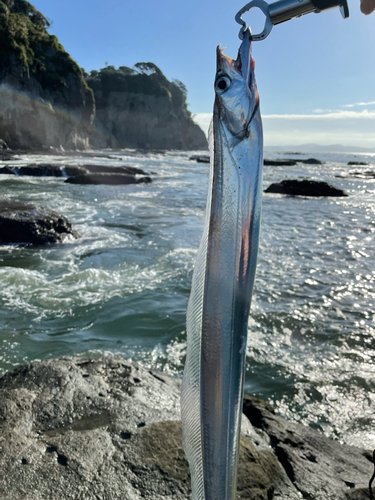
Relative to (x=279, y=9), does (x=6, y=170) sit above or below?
below

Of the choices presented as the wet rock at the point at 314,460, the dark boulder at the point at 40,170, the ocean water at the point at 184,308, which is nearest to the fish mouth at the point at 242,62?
the wet rock at the point at 314,460

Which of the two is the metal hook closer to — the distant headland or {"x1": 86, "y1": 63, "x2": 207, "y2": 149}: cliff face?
the distant headland

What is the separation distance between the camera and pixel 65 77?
45312mm

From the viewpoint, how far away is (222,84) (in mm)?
698

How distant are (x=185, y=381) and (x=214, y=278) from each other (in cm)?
24

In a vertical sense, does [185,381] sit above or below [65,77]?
below

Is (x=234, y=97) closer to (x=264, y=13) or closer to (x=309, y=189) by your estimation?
(x=264, y=13)

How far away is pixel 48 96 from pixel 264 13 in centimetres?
4825

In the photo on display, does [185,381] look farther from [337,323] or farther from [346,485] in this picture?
[337,323]

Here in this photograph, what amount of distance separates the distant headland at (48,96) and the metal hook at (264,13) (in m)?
40.4

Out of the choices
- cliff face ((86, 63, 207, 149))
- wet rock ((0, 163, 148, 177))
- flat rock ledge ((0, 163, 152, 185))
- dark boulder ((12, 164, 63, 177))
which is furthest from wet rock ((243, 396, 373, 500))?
cliff face ((86, 63, 207, 149))

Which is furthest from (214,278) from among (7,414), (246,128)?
(7,414)

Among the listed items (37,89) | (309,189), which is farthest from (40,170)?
(37,89)

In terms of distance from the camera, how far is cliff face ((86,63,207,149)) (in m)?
70.8
